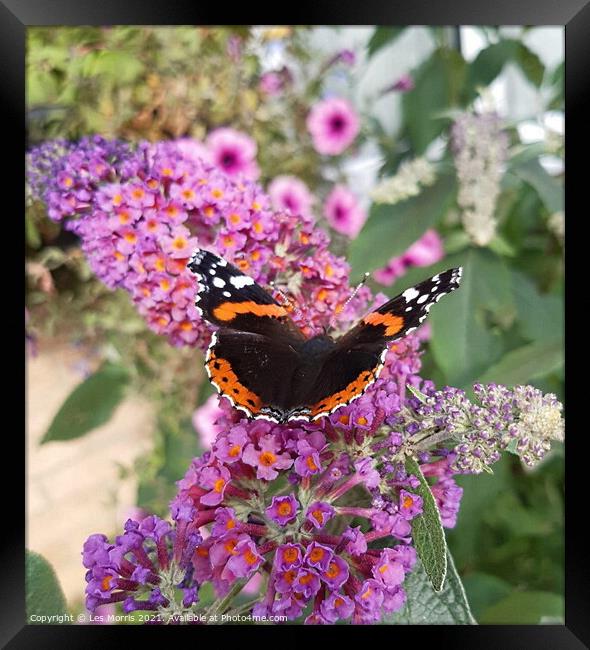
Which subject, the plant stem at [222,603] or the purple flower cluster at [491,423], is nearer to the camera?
the purple flower cluster at [491,423]

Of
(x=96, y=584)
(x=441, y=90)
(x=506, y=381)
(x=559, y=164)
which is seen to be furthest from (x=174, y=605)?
(x=441, y=90)

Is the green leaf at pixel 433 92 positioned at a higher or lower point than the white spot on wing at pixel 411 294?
higher

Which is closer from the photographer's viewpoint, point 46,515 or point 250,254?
point 250,254

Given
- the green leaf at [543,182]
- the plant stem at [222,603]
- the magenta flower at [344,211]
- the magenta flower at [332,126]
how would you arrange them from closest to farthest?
the plant stem at [222,603]
the green leaf at [543,182]
the magenta flower at [344,211]
the magenta flower at [332,126]

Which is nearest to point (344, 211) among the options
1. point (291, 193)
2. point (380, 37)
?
point (291, 193)

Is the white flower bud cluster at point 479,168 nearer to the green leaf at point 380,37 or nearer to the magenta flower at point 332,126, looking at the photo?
the green leaf at point 380,37

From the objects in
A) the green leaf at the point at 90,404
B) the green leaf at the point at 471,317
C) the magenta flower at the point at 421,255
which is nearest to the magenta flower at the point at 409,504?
the green leaf at the point at 471,317

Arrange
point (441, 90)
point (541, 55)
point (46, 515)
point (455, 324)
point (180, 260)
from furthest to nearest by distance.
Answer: point (441, 90)
point (541, 55)
point (46, 515)
point (455, 324)
point (180, 260)

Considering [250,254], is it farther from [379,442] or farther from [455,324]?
[455,324]
